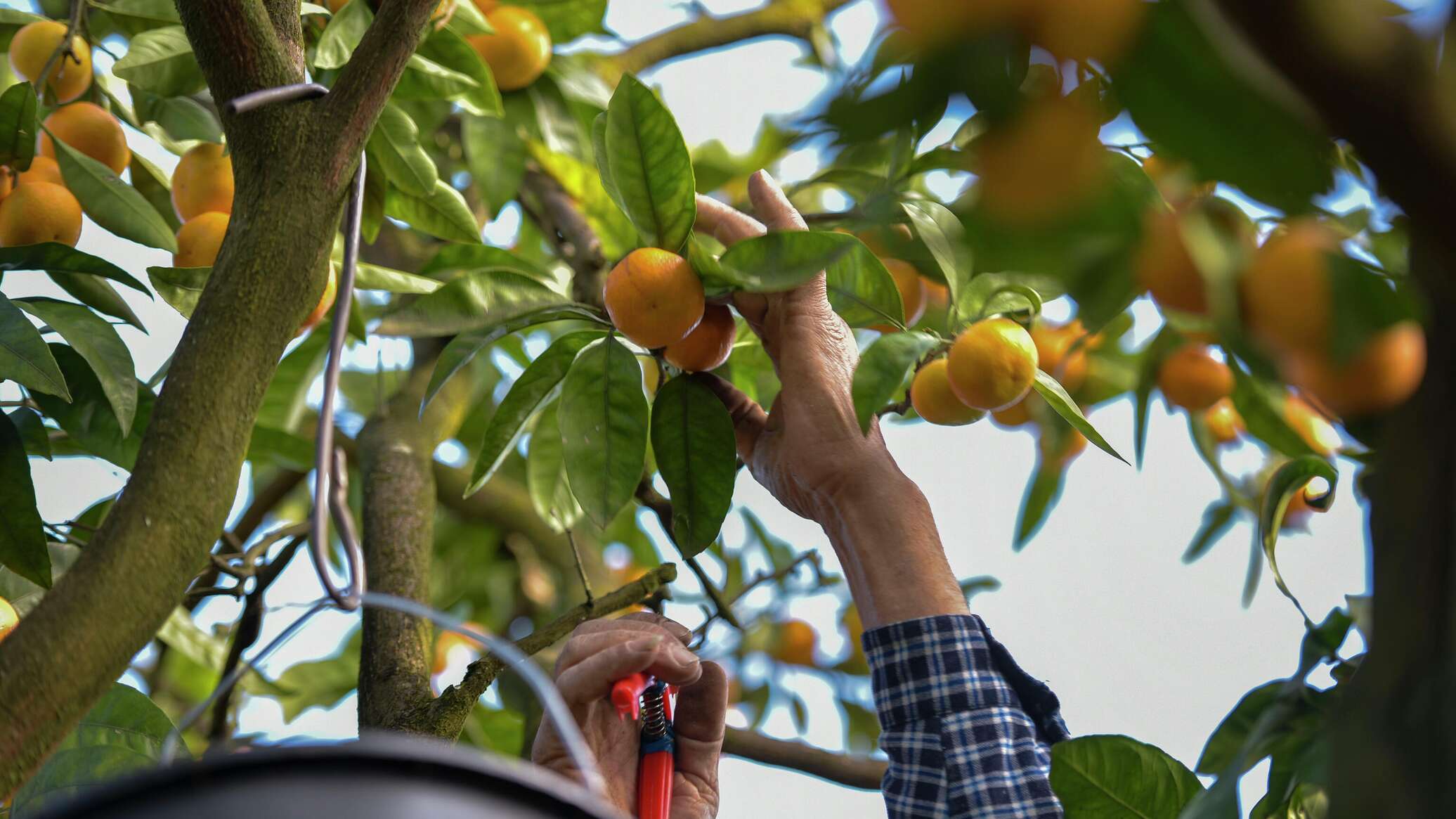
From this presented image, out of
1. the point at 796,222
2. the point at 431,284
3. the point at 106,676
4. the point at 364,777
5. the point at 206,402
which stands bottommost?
the point at 364,777

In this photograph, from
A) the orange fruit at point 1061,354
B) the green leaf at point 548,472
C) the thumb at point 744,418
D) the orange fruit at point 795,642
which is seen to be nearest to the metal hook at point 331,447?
the thumb at point 744,418

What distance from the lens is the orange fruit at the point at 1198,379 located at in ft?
3.44

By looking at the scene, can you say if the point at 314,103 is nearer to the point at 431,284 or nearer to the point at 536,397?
the point at 536,397

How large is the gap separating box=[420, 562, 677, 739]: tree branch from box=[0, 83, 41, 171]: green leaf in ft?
1.82

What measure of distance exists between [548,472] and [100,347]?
0.43 metres

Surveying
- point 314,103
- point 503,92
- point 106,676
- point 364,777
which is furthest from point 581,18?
point 364,777

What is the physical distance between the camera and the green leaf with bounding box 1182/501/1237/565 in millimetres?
1367

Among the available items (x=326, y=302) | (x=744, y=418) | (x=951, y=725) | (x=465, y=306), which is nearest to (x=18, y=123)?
(x=326, y=302)

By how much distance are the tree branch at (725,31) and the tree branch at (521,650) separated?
0.78m

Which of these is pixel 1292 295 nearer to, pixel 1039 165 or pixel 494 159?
pixel 1039 165

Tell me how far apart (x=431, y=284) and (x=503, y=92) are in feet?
0.91

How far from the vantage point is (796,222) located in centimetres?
103

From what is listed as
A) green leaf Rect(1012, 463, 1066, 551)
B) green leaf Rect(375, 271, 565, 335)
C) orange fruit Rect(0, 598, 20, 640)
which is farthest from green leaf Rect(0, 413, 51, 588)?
green leaf Rect(1012, 463, 1066, 551)

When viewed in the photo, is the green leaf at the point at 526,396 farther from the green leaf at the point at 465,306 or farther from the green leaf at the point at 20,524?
the green leaf at the point at 20,524
